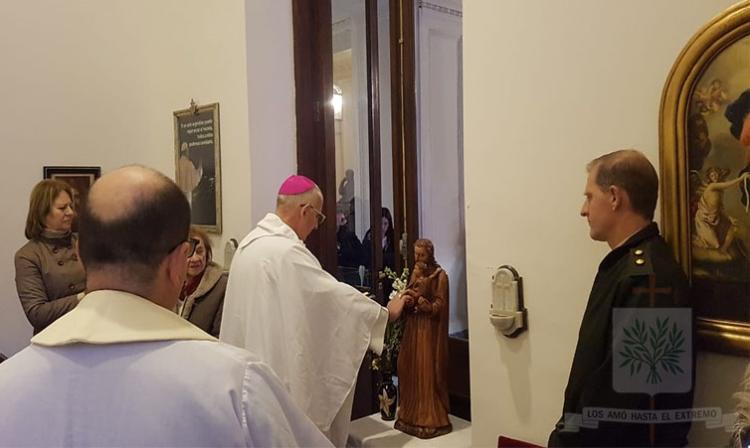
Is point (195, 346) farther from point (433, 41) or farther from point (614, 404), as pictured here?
point (433, 41)

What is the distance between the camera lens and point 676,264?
1824 mm

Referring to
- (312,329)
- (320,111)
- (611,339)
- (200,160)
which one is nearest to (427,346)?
(312,329)

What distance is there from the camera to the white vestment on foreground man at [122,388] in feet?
4.18

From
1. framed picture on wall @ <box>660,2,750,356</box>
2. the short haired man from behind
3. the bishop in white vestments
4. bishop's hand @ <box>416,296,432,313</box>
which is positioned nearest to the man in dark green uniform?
framed picture on wall @ <box>660,2,750,356</box>

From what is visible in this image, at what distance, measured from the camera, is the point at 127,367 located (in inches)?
50.6

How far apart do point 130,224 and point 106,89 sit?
3981 millimetres

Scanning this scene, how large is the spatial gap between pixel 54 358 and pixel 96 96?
3.96m

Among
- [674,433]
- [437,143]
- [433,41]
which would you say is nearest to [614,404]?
[674,433]

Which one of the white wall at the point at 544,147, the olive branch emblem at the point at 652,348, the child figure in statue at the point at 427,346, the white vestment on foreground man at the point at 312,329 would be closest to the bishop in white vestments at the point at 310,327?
the white vestment on foreground man at the point at 312,329

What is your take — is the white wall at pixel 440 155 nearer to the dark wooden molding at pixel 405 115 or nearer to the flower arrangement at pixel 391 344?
the dark wooden molding at pixel 405 115

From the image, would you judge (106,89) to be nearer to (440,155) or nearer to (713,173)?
(440,155)

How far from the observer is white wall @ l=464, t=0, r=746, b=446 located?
6.82 ft

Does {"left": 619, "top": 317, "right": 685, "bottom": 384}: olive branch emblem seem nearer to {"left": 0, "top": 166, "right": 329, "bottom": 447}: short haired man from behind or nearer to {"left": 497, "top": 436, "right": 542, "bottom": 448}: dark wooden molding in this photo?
{"left": 497, "top": 436, "right": 542, "bottom": 448}: dark wooden molding

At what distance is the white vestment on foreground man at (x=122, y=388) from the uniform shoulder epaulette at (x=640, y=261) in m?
1.07
